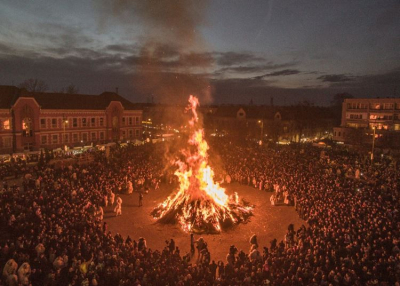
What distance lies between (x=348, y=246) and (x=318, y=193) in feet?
23.9

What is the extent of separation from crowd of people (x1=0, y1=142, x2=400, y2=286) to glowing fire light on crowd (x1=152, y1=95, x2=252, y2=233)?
3.00 metres

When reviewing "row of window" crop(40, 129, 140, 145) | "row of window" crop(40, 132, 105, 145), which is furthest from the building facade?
"row of window" crop(40, 132, 105, 145)

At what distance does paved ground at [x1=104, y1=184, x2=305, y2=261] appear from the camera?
51.8ft

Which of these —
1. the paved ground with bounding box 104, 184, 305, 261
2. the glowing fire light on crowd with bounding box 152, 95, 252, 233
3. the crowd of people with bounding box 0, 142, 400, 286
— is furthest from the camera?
the glowing fire light on crowd with bounding box 152, 95, 252, 233

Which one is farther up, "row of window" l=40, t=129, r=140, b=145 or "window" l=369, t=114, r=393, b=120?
"window" l=369, t=114, r=393, b=120

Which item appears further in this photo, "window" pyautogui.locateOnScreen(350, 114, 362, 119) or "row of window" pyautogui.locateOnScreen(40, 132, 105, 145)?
"window" pyautogui.locateOnScreen(350, 114, 362, 119)

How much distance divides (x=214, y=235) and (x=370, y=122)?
153 feet

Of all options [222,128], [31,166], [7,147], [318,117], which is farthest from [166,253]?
[318,117]

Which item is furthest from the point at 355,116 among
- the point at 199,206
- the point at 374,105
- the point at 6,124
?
the point at 6,124

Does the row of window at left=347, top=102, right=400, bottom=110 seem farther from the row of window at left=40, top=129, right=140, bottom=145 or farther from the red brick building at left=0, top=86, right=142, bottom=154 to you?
the row of window at left=40, top=129, right=140, bottom=145

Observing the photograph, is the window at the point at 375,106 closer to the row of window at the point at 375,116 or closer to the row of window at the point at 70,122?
the row of window at the point at 375,116

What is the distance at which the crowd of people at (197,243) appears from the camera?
10938 millimetres

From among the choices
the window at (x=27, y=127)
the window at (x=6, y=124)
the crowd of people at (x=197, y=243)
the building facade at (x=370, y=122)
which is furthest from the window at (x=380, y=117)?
the window at (x=6, y=124)

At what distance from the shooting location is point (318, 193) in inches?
775
